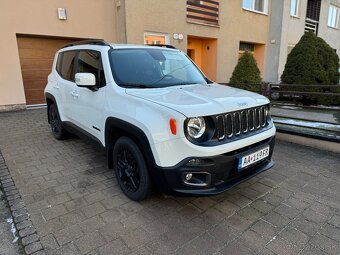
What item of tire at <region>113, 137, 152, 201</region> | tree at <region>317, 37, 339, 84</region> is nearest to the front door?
tire at <region>113, 137, 152, 201</region>

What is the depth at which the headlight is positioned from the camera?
7.80 ft

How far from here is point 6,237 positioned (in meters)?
2.46

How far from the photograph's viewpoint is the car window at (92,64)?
3.39m

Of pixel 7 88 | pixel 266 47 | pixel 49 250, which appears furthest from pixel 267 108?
pixel 266 47

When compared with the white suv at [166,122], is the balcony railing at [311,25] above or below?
above

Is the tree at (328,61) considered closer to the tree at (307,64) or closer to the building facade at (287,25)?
the tree at (307,64)

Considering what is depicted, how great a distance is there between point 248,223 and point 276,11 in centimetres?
1547

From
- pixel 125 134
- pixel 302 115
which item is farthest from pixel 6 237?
pixel 302 115

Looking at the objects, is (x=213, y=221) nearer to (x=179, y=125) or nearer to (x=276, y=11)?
(x=179, y=125)

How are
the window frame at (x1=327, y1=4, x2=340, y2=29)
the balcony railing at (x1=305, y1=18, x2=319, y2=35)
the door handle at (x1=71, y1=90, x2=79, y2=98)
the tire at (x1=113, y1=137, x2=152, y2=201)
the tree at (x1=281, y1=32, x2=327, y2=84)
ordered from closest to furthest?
1. the tire at (x1=113, y1=137, x2=152, y2=201)
2. the door handle at (x1=71, y1=90, x2=79, y2=98)
3. the tree at (x1=281, y1=32, x2=327, y2=84)
4. the balcony railing at (x1=305, y1=18, x2=319, y2=35)
5. the window frame at (x1=327, y1=4, x2=340, y2=29)

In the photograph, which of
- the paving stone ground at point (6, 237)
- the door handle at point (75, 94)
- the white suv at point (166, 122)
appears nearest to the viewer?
the paving stone ground at point (6, 237)

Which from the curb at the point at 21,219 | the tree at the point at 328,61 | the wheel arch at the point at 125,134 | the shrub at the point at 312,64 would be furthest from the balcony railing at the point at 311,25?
the curb at the point at 21,219

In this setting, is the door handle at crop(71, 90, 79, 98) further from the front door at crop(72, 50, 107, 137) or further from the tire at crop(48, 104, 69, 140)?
the tire at crop(48, 104, 69, 140)

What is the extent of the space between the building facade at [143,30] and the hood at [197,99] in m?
7.42
